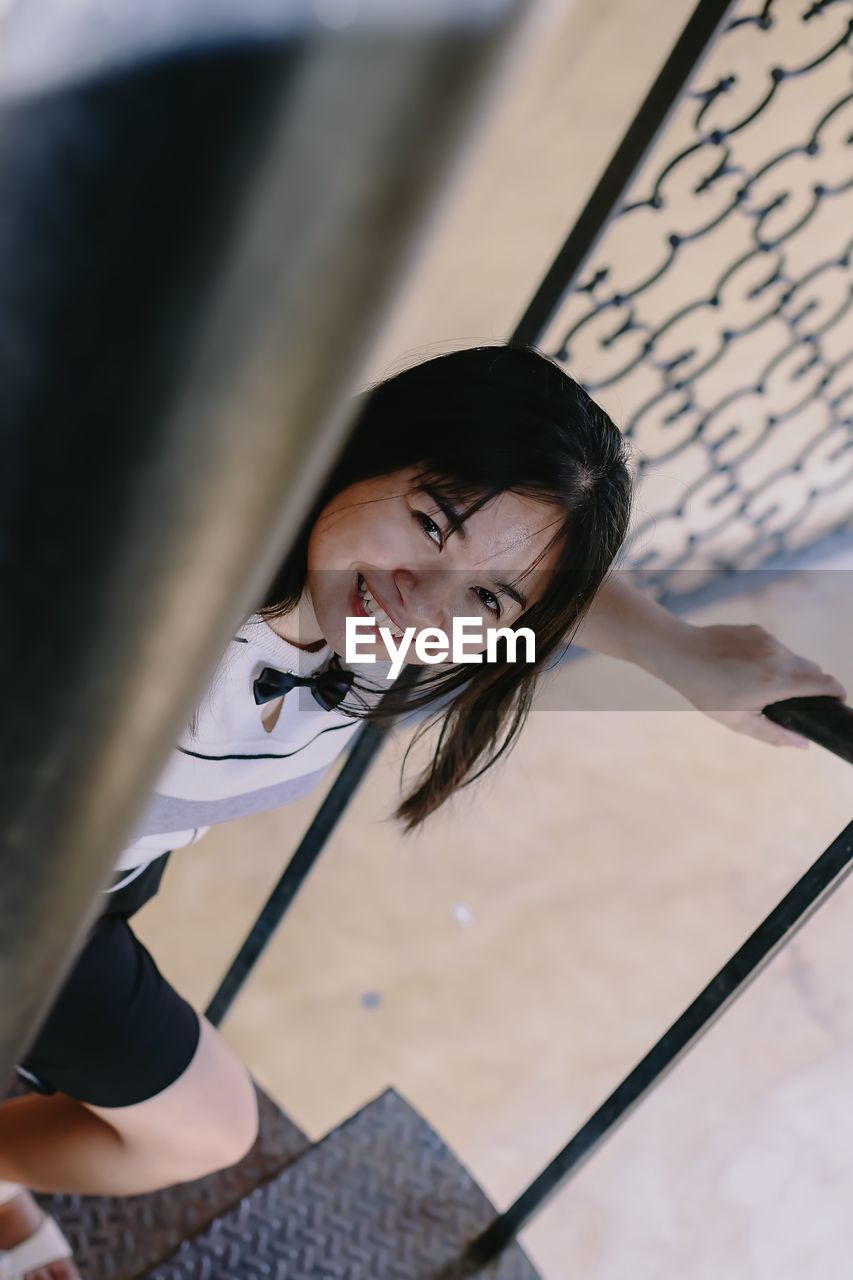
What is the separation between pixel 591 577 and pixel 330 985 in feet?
5.51

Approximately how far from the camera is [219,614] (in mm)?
112

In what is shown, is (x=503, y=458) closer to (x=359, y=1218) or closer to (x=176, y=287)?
(x=359, y=1218)

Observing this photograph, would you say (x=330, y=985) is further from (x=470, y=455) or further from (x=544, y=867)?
(x=470, y=455)

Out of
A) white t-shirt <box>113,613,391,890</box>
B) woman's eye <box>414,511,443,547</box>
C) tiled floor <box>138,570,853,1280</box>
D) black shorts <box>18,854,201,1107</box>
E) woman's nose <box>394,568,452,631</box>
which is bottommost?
tiled floor <box>138,570,853,1280</box>

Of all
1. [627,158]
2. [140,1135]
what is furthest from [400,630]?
[140,1135]

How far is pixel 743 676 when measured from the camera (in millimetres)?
971

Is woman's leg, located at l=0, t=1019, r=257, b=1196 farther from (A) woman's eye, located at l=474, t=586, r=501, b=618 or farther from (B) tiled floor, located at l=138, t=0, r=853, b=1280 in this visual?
(B) tiled floor, located at l=138, t=0, r=853, b=1280

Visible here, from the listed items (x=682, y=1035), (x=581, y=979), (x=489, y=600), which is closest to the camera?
(x=682, y=1035)

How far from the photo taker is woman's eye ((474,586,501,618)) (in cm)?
99

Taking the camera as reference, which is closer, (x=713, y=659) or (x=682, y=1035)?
(x=682, y=1035)

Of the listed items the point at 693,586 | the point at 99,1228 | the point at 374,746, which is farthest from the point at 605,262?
the point at 99,1228

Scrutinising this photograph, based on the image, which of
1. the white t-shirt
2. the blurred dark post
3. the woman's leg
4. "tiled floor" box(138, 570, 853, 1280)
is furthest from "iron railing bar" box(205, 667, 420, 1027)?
"tiled floor" box(138, 570, 853, 1280)

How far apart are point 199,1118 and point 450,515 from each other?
65 cm

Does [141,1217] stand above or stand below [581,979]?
above
